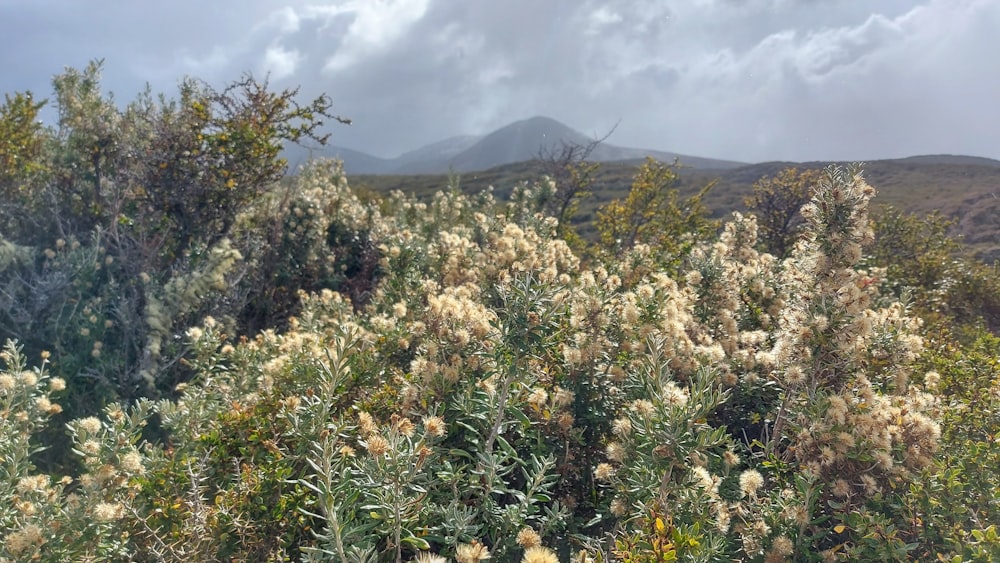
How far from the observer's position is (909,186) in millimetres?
39438

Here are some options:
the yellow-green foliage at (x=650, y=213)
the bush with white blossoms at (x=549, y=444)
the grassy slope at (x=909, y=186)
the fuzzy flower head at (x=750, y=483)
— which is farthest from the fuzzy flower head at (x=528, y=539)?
the grassy slope at (x=909, y=186)

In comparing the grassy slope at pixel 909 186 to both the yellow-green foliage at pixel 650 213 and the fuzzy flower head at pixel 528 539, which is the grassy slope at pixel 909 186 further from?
the fuzzy flower head at pixel 528 539

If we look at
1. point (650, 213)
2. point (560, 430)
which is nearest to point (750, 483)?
point (560, 430)

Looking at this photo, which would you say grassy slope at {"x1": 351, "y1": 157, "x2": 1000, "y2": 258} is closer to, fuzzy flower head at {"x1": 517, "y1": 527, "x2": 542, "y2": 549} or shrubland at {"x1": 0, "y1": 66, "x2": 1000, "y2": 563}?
shrubland at {"x1": 0, "y1": 66, "x2": 1000, "y2": 563}

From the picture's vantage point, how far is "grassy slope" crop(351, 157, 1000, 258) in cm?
1634

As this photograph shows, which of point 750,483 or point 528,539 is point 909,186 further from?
Result: point 528,539

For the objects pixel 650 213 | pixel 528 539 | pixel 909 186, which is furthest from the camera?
pixel 909 186

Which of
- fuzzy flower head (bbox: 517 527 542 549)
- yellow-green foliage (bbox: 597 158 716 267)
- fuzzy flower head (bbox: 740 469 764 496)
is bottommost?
fuzzy flower head (bbox: 740 469 764 496)

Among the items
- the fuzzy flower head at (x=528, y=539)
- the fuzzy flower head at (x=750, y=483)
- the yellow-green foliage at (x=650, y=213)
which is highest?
the yellow-green foliage at (x=650, y=213)

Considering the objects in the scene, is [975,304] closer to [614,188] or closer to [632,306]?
[632,306]

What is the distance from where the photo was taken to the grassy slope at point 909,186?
16.3 metres

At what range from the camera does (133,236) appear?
21.4 feet

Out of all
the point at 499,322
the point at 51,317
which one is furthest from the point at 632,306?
the point at 51,317

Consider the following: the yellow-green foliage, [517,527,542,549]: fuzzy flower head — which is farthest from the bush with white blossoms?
the yellow-green foliage
